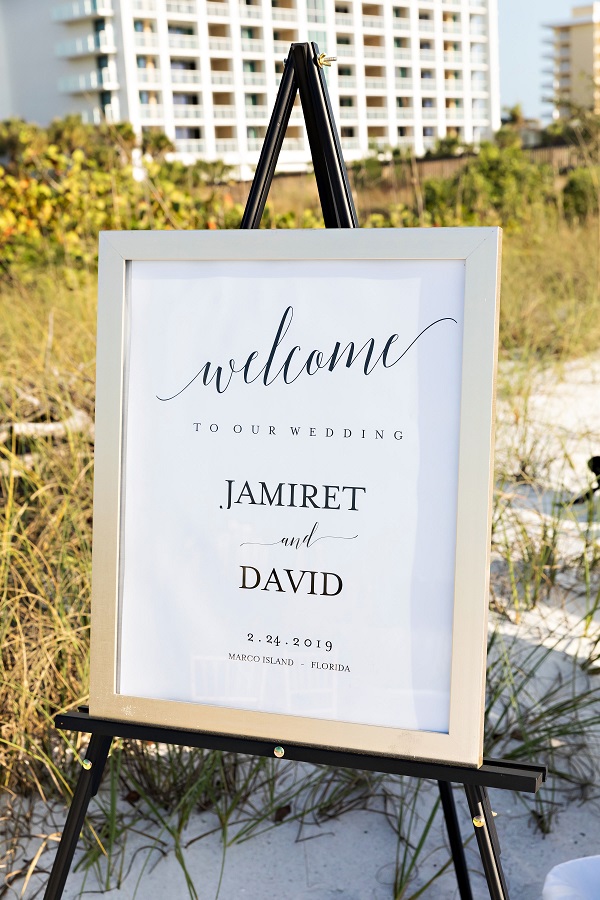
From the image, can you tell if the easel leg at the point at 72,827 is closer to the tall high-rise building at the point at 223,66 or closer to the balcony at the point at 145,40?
the tall high-rise building at the point at 223,66

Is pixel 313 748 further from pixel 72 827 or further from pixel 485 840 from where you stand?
pixel 72 827

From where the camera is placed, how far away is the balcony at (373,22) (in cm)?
4269

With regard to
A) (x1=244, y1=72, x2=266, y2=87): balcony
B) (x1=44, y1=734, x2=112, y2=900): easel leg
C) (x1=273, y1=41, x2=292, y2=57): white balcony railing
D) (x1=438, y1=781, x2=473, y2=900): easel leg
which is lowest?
(x1=438, y1=781, x2=473, y2=900): easel leg

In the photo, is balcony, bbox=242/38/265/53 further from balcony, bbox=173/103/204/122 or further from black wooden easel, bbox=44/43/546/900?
black wooden easel, bbox=44/43/546/900

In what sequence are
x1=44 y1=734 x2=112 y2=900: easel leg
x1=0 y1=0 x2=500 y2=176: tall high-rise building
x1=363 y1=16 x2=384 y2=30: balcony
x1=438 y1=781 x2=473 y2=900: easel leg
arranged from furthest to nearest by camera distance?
x1=363 y1=16 x2=384 y2=30: balcony < x1=0 y1=0 x2=500 y2=176: tall high-rise building < x1=438 y1=781 x2=473 y2=900: easel leg < x1=44 y1=734 x2=112 y2=900: easel leg

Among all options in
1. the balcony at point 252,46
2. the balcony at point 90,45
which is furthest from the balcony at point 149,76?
the balcony at point 252,46

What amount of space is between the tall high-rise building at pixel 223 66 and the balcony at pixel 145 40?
67 mm

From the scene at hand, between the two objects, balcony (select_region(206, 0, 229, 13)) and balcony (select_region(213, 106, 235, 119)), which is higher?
balcony (select_region(206, 0, 229, 13))

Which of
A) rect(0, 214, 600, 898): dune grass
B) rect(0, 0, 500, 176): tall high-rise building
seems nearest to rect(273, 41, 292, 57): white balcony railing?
rect(0, 0, 500, 176): tall high-rise building

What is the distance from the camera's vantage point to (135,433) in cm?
95

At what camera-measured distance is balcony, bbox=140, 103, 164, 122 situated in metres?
40.1

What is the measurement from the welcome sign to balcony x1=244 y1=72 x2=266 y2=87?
43.7m

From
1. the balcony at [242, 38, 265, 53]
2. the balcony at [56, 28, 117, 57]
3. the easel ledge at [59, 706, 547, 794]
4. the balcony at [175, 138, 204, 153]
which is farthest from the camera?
the balcony at [56, 28, 117, 57]

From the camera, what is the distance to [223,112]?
4103 cm
